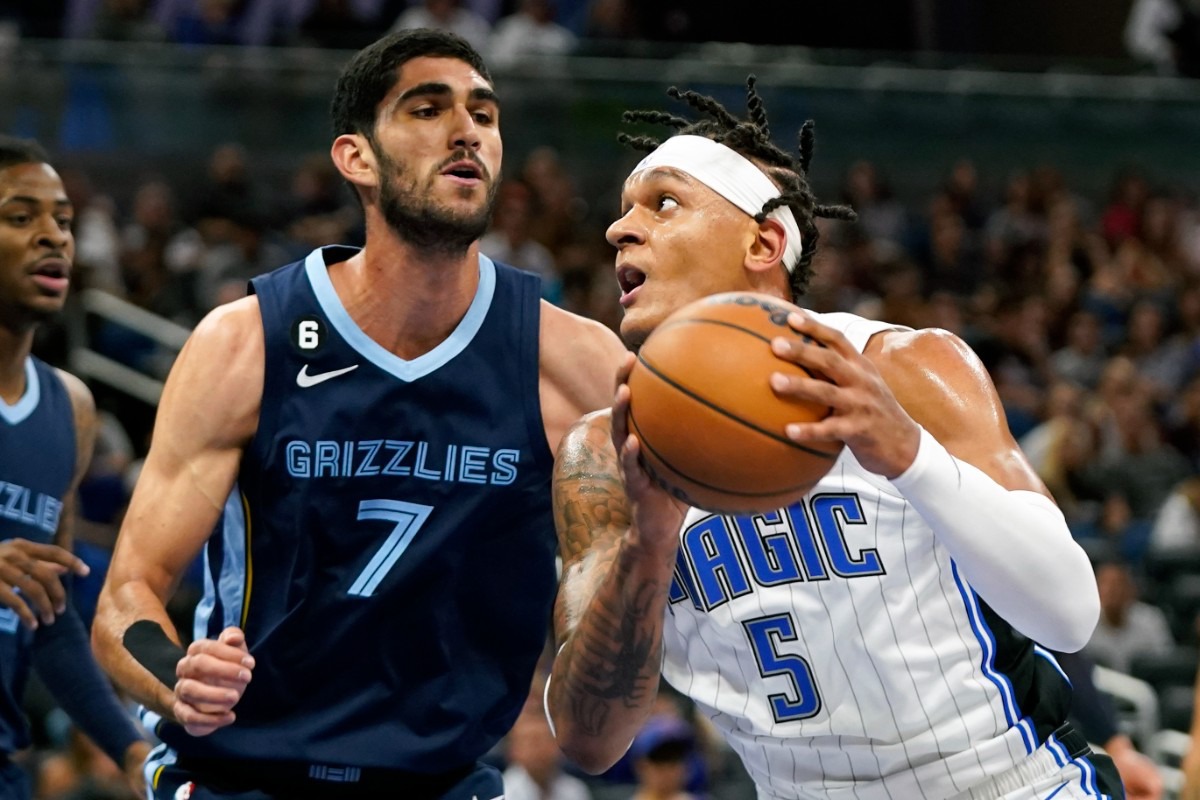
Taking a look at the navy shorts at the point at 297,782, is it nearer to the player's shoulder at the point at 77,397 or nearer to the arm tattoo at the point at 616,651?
the arm tattoo at the point at 616,651

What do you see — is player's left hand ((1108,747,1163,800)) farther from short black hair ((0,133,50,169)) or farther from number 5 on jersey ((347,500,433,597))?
short black hair ((0,133,50,169))

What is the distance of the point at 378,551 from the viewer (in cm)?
428

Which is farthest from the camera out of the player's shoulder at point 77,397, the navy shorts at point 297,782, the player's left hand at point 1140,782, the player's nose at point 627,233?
the player's shoulder at point 77,397

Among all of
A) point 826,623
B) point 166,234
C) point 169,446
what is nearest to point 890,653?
point 826,623

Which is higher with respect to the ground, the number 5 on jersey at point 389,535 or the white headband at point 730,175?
the white headband at point 730,175

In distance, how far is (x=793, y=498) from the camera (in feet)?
10.5

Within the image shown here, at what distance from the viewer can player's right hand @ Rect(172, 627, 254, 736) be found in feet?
11.6

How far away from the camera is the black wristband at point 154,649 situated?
3.92 metres

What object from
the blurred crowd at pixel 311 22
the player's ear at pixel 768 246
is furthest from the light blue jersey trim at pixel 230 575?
the blurred crowd at pixel 311 22

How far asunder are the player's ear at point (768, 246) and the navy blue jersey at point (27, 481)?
2344 mm

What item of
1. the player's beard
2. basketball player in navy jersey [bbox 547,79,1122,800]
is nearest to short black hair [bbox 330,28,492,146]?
the player's beard

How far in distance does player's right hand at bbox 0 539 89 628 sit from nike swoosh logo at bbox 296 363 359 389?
2.72 feet

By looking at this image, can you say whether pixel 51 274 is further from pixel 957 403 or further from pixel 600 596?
pixel 957 403

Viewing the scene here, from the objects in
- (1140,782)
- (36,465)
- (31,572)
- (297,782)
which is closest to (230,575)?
(297,782)
